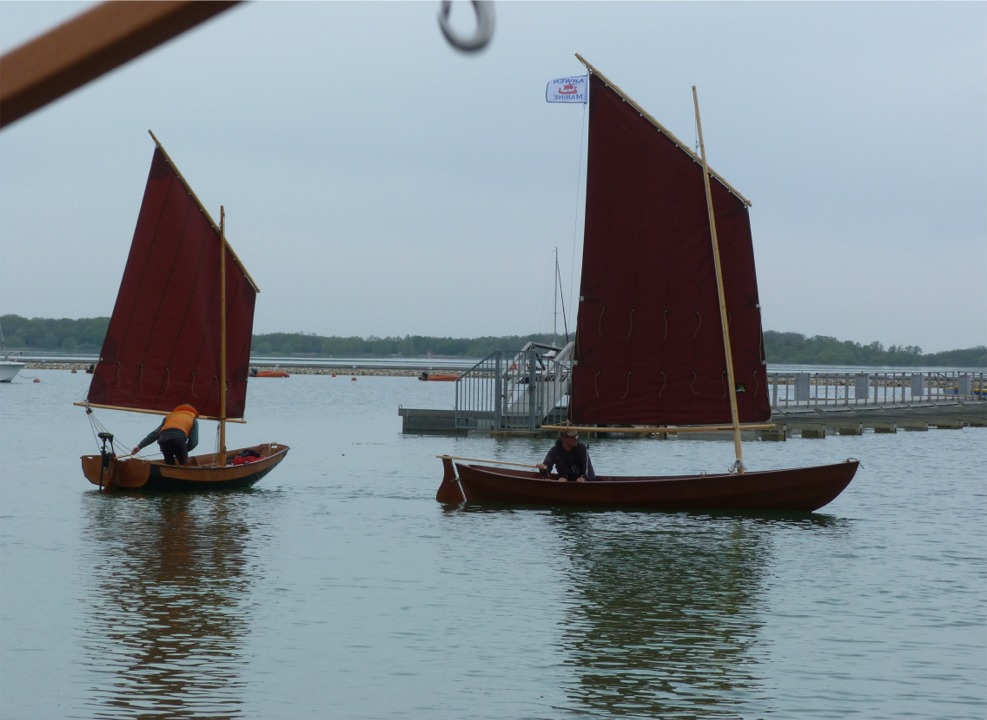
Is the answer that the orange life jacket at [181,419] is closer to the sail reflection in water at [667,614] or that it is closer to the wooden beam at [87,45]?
the sail reflection in water at [667,614]

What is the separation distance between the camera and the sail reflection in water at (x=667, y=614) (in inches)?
368

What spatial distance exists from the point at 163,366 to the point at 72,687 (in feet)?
54.1

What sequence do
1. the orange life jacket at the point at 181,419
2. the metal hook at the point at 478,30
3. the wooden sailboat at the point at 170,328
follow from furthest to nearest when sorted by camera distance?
the wooden sailboat at the point at 170,328 → the orange life jacket at the point at 181,419 → the metal hook at the point at 478,30

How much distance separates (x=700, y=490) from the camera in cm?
2109

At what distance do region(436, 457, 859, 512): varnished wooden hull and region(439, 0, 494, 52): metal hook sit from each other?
750 inches

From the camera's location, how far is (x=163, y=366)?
25203 millimetres

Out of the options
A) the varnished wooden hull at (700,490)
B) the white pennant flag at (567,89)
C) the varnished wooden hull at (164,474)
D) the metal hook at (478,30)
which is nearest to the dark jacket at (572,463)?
the varnished wooden hull at (700,490)

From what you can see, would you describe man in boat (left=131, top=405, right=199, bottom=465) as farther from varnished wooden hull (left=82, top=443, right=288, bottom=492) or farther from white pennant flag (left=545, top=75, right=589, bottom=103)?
white pennant flag (left=545, top=75, right=589, bottom=103)

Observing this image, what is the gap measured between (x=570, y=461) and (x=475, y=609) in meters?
8.71

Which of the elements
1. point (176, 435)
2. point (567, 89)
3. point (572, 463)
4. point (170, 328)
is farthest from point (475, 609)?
point (567, 89)

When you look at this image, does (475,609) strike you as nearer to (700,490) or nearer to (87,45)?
(700,490)

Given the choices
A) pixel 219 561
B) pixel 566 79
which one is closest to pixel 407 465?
pixel 566 79

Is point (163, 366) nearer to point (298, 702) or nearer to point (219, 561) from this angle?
point (219, 561)

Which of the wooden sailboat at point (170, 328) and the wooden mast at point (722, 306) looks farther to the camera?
the wooden sailboat at point (170, 328)
